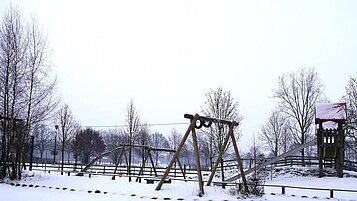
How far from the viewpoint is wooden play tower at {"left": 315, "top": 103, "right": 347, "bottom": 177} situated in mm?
23625

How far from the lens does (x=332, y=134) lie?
78.4 feet

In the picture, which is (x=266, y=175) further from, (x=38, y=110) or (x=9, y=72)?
(x=9, y=72)

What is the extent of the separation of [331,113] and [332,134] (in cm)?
146

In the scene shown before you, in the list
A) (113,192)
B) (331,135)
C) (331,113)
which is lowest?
(113,192)

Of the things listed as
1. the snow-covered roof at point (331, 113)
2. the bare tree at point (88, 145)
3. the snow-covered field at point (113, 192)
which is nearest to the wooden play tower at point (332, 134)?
the snow-covered roof at point (331, 113)

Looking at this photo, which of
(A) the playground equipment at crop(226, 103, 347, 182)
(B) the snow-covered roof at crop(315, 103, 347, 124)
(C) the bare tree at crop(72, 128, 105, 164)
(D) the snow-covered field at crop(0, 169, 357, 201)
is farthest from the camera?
(C) the bare tree at crop(72, 128, 105, 164)

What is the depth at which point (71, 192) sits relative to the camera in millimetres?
15391

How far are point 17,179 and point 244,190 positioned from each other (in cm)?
1288

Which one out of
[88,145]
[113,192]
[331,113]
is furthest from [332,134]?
[88,145]

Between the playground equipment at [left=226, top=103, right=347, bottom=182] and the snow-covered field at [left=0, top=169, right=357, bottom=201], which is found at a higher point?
the playground equipment at [left=226, top=103, right=347, bottom=182]

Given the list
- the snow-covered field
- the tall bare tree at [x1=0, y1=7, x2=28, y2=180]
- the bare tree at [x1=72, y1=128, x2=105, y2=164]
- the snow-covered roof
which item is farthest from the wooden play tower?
the bare tree at [x1=72, y1=128, x2=105, y2=164]

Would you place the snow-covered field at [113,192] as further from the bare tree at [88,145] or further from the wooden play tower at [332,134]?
the bare tree at [88,145]

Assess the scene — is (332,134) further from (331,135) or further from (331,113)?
(331,113)

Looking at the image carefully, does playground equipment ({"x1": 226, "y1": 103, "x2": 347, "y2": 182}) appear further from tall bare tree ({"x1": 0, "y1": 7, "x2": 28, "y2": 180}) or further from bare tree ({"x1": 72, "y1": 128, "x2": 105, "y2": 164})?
bare tree ({"x1": 72, "y1": 128, "x2": 105, "y2": 164})
